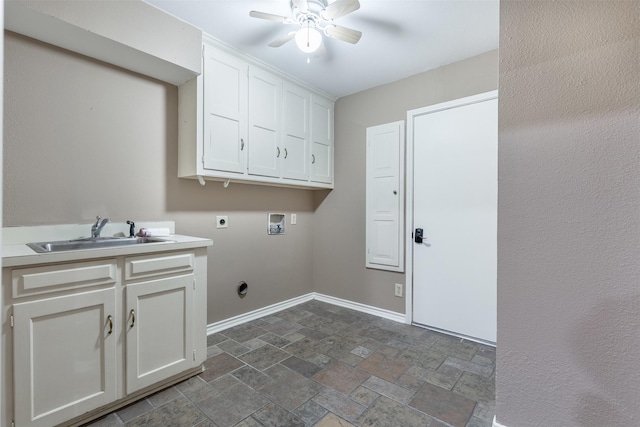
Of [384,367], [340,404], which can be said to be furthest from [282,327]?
[340,404]

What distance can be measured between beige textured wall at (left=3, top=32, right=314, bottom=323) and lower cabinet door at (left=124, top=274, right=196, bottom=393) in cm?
73

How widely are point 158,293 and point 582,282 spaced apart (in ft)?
6.66

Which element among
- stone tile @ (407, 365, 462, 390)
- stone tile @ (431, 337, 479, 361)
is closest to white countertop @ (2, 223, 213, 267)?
stone tile @ (407, 365, 462, 390)

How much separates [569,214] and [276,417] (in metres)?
1.66

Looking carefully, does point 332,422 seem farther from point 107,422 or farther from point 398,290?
point 398,290

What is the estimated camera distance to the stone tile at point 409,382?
1.93 metres

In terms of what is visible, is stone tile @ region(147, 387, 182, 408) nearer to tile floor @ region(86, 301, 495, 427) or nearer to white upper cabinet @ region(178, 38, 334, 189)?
tile floor @ region(86, 301, 495, 427)

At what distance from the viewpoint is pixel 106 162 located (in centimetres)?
213

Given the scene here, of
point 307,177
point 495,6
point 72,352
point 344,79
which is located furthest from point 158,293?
point 495,6

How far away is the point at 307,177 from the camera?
3203 millimetres

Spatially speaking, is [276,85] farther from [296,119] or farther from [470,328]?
[470,328]

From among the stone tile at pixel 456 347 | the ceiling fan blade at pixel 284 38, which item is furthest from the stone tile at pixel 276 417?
the ceiling fan blade at pixel 284 38

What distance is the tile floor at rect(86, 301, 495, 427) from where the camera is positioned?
1648mm

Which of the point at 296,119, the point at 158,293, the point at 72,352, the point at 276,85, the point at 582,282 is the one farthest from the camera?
the point at 296,119
